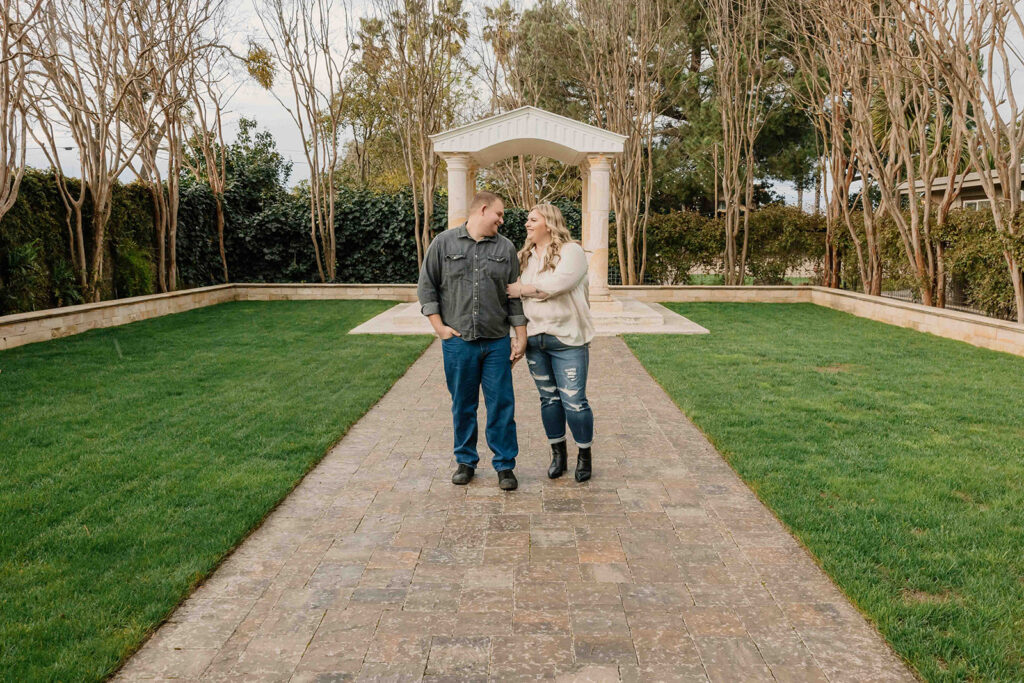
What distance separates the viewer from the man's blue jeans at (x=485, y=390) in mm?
4301

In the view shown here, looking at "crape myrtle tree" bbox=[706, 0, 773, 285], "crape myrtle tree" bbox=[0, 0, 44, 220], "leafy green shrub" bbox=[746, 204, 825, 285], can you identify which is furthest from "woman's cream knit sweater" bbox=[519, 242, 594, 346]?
"leafy green shrub" bbox=[746, 204, 825, 285]

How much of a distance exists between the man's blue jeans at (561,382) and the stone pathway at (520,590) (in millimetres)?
365

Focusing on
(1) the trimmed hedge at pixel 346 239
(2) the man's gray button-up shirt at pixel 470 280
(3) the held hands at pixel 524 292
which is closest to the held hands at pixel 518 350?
(2) the man's gray button-up shirt at pixel 470 280

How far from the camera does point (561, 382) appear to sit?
440 cm

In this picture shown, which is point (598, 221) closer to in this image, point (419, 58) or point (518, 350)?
point (419, 58)

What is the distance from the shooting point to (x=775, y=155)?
21844mm

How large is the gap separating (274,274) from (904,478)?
16665 millimetres

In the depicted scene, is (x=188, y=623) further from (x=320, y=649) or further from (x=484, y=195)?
(x=484, y=195)

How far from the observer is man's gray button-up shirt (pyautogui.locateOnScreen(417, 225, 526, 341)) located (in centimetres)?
421

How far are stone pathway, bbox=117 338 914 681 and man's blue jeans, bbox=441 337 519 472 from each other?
0.83 feet

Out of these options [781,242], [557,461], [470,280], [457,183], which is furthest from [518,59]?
[557,461]

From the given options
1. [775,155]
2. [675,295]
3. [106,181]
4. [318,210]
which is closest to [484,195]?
[106,181]

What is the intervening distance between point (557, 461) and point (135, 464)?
8.83 ft

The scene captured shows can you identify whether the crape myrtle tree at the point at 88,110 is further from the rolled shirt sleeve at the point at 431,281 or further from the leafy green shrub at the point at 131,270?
the rolled shirt sleeve at the point at 431,281
